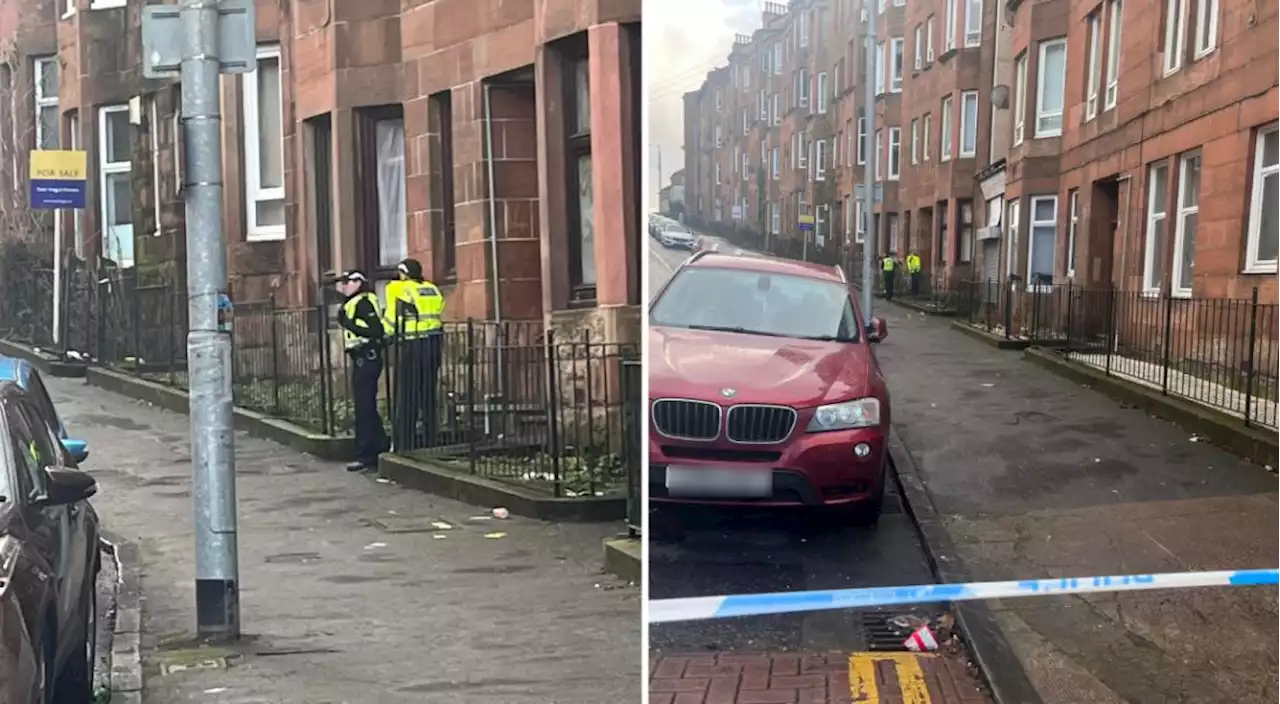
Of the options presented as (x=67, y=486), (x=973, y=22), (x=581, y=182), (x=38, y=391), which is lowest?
(x=67, y=486)

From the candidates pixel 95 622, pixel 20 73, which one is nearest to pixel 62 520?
pixel 95 622

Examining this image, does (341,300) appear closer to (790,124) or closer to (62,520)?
(62,520)

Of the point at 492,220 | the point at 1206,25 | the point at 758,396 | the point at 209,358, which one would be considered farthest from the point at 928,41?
the point at 209,358

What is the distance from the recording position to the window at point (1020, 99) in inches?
59.8

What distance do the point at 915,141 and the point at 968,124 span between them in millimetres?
84

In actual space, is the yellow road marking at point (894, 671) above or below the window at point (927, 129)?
below

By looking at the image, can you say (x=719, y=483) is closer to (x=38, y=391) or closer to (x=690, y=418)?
(x=690, y=418)

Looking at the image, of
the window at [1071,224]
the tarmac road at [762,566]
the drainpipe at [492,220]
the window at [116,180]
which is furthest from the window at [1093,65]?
the window at [116,180]

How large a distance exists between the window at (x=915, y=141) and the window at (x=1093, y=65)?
0.24 meters

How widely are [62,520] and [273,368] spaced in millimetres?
480

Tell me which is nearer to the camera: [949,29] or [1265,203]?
[1265,203]

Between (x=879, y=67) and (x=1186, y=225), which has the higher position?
(x=879, y=67)

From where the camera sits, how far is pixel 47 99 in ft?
6.34

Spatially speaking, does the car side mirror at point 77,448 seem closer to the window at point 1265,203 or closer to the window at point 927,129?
the window at point 927,129
